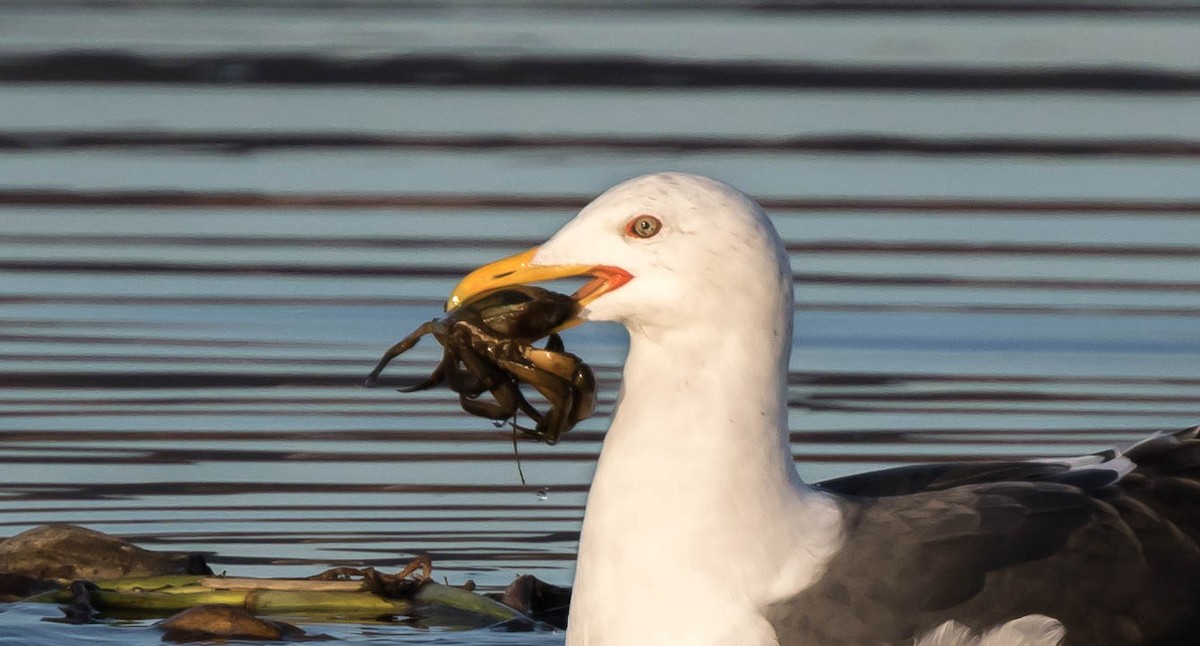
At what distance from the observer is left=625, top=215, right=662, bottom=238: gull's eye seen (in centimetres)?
731

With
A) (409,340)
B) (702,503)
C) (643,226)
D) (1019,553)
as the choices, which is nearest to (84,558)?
(409,340)

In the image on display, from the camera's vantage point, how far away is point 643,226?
732 cm

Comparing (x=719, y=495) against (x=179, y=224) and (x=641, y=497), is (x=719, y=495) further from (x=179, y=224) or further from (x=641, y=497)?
(x=179, y=224)

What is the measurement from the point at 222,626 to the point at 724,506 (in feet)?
7.66

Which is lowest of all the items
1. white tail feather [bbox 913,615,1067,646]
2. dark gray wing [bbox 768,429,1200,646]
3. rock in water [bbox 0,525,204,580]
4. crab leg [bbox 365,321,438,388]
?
rock in water [bbox 0,525,204,580]

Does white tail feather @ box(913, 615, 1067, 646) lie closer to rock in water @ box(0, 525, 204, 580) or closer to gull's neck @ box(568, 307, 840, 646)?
gull's neck @ box(568, 307, 840, 646)

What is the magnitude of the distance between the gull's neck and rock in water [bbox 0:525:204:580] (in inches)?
103

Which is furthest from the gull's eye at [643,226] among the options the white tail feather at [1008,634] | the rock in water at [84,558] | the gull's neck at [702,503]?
the rock in water at [84,558]

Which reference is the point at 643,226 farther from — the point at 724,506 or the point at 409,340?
the point at 409,340

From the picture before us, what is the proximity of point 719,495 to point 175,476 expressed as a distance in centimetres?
398

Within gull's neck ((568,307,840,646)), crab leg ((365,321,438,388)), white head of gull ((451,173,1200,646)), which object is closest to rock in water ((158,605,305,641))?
crab leg ((365,321,438,388))

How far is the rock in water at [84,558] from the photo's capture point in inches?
381

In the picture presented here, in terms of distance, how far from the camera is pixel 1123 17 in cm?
2253

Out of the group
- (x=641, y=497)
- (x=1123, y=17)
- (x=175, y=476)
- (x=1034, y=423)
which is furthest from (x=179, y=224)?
(x=1123, y=17)
